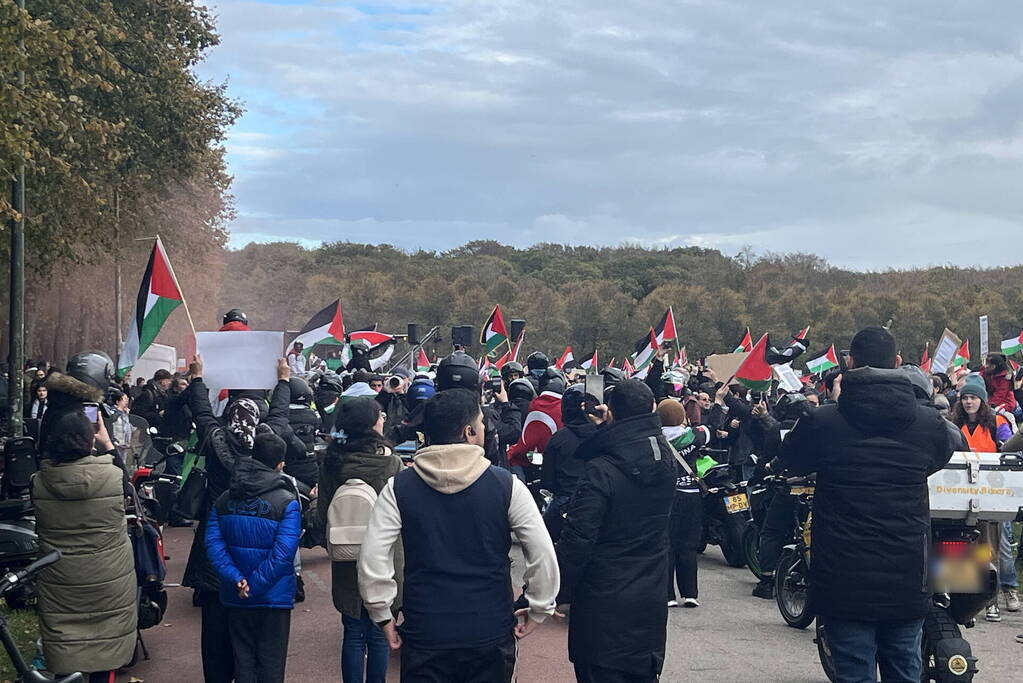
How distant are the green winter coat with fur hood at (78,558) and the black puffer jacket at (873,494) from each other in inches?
138

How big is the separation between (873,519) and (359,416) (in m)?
2.72

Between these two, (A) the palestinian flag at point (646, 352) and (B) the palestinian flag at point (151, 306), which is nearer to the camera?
(B) the palestinian flag at point (151, 306)

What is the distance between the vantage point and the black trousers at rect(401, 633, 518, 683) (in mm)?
4879

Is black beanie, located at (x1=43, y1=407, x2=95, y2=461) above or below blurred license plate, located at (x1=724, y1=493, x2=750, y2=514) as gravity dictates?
above

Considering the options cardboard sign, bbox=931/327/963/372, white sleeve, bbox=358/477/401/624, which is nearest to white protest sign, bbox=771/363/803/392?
cardboard sign, bbox=931/327/963/372

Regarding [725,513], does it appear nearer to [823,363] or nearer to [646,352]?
[823,363]

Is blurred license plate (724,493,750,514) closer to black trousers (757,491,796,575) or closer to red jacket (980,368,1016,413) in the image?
black trousers (757,491,796,575)

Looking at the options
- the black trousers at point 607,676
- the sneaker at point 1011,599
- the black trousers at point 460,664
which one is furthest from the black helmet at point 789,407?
the black trousers at point 460,664

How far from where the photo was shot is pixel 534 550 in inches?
196

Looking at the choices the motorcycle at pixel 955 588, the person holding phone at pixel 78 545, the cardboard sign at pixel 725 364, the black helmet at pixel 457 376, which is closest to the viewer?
the person holding phone at pixel 78 545

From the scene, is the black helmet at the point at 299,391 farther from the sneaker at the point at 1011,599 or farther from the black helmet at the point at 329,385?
the sneaker at the point at 1011,599

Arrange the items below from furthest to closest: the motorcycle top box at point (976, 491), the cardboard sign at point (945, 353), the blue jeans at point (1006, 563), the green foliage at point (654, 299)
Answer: the green foliage at point (654, 299) < the cardboard sign at point (945, 353) < the blue jeans at point (1006, 563) < the motorcycle top box at point (976, 491)

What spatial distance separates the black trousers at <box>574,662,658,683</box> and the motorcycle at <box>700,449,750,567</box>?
580 cm

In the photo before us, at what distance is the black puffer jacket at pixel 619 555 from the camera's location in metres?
5.62
